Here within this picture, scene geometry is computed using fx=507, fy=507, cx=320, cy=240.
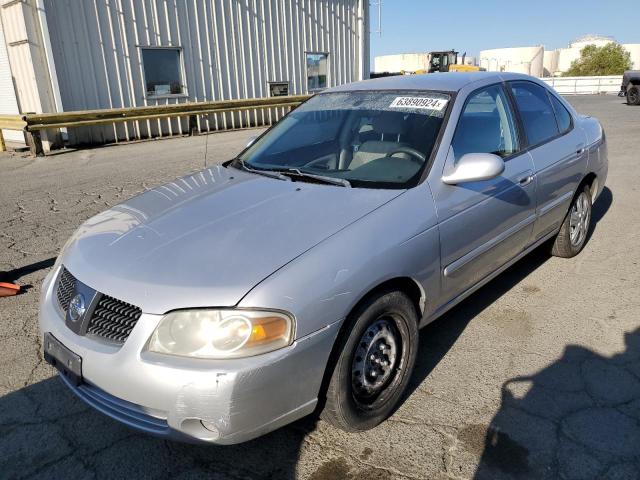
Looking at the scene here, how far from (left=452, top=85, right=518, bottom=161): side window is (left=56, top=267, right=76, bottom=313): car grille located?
219 centimetres

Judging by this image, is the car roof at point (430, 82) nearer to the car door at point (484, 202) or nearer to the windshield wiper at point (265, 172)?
the car door at point (484, 202)

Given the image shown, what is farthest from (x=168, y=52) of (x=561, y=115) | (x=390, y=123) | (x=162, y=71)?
(x=390, y=123)

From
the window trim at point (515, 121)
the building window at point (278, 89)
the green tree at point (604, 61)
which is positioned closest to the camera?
the window trim at point (515, 121)

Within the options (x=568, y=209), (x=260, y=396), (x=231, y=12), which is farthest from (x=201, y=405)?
(x=231, y=12)

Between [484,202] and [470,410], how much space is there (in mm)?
1211

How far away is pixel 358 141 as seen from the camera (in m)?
3.32

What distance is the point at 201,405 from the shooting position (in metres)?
1.93

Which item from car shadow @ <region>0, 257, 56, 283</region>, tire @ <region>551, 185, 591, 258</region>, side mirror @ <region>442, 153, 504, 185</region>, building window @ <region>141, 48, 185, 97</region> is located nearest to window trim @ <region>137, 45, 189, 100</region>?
building window @ <region>141, 48, 185, 97</region>

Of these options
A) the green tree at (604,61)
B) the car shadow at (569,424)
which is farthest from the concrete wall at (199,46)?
the green tree at (604,61)

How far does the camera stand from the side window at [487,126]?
313 cm

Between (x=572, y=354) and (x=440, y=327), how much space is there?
0.82 meters

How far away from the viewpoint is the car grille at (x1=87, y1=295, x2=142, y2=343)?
6.86 feet

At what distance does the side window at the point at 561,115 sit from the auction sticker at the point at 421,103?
1567 mm

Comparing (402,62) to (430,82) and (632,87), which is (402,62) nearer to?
(632,87)
